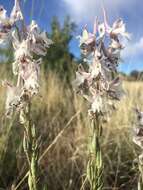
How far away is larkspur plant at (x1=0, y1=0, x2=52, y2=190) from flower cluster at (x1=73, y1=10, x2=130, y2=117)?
0.41 feet

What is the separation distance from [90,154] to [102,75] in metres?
0.27

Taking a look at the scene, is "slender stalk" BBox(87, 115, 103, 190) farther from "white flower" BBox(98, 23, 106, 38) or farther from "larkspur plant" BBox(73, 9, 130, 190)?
"white flower" BBox(98, 23, 106, 38)

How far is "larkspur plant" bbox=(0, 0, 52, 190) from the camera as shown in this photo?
55.7 inches

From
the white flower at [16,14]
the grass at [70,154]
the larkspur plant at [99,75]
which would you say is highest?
the white flower at [16,14]

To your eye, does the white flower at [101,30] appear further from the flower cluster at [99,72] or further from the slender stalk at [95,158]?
the slender stalk at [95,158]

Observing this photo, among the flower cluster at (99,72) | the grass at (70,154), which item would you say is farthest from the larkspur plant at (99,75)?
the grass at (70,154)

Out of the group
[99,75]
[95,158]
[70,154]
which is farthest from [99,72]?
[70,154]

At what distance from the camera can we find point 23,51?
4.62 ft

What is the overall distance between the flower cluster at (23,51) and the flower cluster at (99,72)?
126 millimetres

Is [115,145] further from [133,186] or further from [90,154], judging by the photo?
[90,154]

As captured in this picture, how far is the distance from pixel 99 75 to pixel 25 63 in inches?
9.0

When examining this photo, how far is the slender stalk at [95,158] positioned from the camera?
1.48 metres

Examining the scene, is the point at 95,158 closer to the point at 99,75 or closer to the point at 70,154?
the point at 99,75

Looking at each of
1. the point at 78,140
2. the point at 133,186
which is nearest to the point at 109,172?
the point at 133,186
